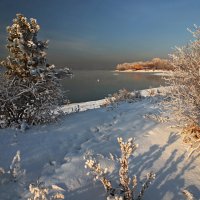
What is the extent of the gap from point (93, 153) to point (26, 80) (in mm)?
4352

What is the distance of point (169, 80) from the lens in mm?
6730

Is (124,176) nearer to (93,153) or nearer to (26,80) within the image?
(93,153)

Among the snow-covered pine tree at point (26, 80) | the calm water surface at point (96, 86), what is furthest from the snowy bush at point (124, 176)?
the calm water surface at point (96, 86)

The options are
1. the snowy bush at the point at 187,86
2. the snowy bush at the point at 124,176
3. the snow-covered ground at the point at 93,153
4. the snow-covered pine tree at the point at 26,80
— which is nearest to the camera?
the snowy bush at the point at 124,176

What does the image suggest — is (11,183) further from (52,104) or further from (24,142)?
(52,104)

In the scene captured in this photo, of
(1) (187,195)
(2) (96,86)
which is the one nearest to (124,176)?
(1) (187,195)

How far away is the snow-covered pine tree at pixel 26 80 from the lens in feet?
28.3

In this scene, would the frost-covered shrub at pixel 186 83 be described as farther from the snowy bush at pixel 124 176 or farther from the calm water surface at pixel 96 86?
the calm water surface at pixel 96 86

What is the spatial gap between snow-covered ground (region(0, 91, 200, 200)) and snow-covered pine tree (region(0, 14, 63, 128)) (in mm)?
1188

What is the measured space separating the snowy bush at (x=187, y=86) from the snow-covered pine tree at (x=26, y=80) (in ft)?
12.0

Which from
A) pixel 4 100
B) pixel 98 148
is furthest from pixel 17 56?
pixel 98 148

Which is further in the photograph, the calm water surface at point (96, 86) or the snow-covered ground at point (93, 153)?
the calm water surface at point (96, 86)

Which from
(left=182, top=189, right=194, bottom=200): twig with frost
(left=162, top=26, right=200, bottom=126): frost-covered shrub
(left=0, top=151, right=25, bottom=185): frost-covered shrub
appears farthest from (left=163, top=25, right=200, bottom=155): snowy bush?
(left=0, top=151, right=25, bottom=185): frost-covered shrub

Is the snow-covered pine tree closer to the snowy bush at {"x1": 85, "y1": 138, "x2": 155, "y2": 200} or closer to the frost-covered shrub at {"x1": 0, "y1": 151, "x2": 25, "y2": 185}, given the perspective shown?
the frost-covered shrub at {"x1": 0, "y1": 151, "x2": 25, "y2": 185}
